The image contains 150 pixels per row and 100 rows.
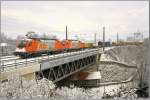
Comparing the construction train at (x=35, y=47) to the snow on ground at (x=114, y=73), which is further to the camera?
the snow on ground at (x=114, y=73)

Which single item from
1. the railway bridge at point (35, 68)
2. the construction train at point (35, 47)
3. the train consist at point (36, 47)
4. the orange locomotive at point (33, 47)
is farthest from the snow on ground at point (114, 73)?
the railway bridge at point (35, 68)

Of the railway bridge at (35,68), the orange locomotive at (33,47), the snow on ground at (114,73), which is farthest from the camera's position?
the snow on ground at (114,73)

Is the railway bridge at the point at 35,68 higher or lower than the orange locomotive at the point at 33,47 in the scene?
lower

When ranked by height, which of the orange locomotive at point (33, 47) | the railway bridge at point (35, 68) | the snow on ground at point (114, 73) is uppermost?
the orange locomotive at point (33, 47)

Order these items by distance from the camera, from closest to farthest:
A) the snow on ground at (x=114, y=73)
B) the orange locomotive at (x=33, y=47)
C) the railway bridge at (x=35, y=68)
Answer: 1. the railway bridge at (x=35, y=68)
2. the orange locomotive at (x=33, y=47)
3. the snow on ground at (x=114, y=73)

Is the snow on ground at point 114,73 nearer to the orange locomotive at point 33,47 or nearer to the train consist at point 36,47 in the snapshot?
the train consist at point 36,47

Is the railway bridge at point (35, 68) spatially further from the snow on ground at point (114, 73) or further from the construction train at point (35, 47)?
the snow on ground at point (114, 73)

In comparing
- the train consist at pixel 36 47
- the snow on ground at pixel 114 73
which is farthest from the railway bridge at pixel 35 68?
the snow on ground at pixel 114 73

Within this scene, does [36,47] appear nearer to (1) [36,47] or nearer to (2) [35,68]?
(1) [36,47]

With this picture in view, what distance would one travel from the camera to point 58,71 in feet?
75.9

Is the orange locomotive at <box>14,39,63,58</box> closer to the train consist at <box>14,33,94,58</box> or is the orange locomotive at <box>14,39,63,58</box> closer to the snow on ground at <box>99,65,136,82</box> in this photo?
the train consist at <box>14,33,94,58</box>

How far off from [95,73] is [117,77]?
18.6ft

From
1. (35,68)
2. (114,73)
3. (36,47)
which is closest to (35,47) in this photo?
(36,47)

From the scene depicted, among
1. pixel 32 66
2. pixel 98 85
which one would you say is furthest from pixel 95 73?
pixel 32 66
